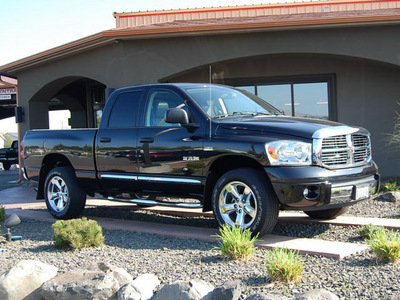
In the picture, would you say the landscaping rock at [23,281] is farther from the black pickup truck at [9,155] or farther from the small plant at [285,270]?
the black pickup truck at [9,155]

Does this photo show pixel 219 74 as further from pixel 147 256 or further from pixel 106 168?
pixel 147 256

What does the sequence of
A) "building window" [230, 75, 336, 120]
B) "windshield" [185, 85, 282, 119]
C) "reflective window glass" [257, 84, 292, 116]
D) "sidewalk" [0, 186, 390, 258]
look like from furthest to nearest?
"reflective window glass" [257, 84, 292, 116] → "building window" [230, 75, 336, 120] → "windshield" [185, 85, 282, 119] → "sidewalk" [0, 186, 390, 258]

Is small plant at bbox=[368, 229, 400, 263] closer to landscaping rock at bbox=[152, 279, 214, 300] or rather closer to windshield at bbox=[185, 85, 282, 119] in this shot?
landscaping rock at bbox=[152, 279, 214, 300]

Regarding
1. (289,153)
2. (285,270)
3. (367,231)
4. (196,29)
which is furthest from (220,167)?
(196,29)

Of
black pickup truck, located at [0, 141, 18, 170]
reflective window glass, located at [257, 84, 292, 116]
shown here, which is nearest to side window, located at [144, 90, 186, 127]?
reflective window glass, located at [257, 84, 292, 116]

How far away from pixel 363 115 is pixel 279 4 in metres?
5.01

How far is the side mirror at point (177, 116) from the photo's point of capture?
6.16 meters

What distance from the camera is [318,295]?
12.1 feet

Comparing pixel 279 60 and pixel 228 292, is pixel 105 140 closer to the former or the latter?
pixel 228 292

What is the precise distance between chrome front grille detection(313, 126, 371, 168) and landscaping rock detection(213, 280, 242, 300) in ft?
6.91

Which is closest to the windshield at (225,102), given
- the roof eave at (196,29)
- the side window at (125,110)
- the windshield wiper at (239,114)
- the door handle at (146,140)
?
the windshield wiper at (239,114)

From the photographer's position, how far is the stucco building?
1115 cm

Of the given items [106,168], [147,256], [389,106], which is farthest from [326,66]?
[147,256]

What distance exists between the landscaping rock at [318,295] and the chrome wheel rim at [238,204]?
196cm
